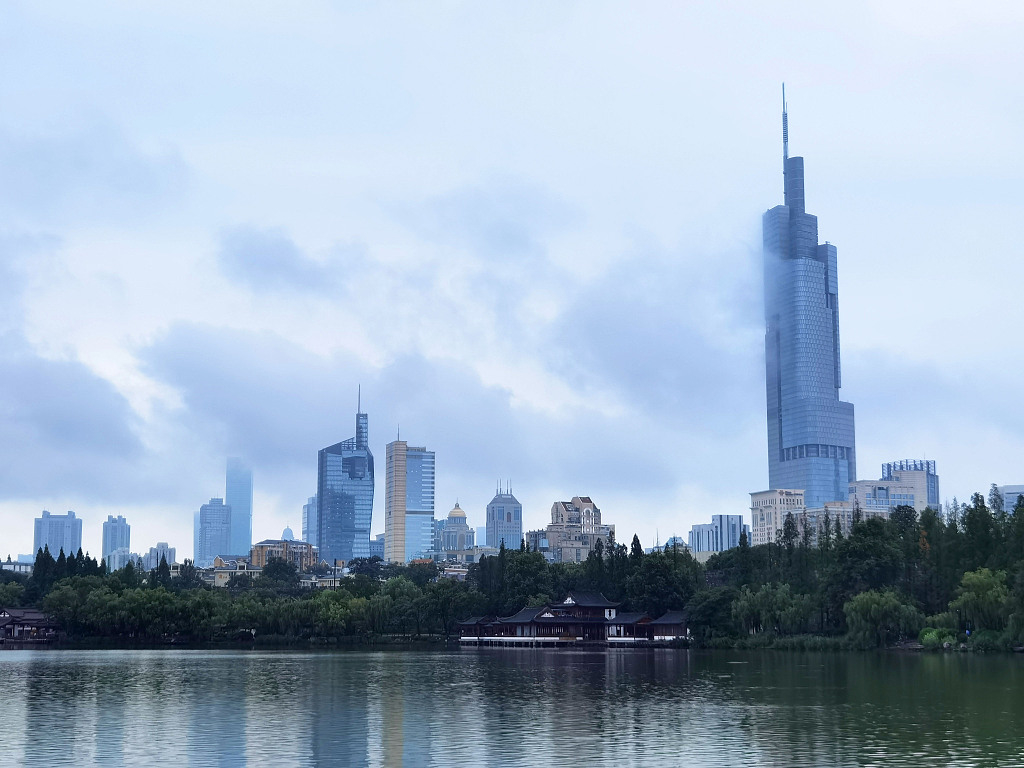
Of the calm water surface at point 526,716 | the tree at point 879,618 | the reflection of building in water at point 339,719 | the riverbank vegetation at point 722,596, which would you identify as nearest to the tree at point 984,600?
the riverbank vegetation at point 722,596

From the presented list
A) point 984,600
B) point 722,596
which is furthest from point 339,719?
point 722,596

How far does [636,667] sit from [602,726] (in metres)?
38.0

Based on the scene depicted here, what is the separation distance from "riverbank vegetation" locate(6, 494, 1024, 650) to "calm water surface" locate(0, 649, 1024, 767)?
18291 mm

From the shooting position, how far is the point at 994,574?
280 ft

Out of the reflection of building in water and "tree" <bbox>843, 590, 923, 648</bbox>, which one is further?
"tree" <bbox>843, 590, 923, 648</bbox>

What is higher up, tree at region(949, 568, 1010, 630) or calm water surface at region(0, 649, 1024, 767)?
tree at region(949, 568, 1010, 630)

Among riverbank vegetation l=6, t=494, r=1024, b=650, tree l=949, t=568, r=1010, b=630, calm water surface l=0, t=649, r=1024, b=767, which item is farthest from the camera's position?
riverbank vegetation l=6, t=494, r=1024, b=650

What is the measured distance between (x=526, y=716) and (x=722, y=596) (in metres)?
75.3

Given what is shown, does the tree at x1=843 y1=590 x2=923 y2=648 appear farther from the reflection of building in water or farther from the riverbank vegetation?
the reflection of building in water

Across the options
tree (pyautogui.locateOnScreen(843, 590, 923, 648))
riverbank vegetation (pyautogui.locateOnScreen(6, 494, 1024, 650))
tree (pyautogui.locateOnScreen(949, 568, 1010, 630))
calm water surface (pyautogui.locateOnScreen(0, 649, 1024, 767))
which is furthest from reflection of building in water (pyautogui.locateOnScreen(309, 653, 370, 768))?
riverbank vegetation (pyautogui.locateOnScreen(6, 494, 1024, 650))

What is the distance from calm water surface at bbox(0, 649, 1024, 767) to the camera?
30312 millimetres

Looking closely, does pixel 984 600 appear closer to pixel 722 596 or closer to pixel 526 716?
pixel 722 596

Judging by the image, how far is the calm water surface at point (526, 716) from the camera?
30.3m

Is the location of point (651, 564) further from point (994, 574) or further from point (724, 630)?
point (994, 574)
